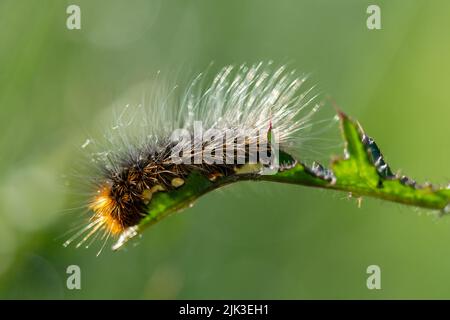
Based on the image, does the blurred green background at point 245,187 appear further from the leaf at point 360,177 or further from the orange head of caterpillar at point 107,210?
the leaf at point 360,177

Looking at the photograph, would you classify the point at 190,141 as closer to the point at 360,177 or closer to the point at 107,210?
the point at 107,210

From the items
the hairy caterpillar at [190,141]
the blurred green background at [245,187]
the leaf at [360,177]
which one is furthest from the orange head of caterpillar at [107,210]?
the blurred green background at [245,187]

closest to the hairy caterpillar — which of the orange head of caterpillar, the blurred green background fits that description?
the orange head of caterpillar

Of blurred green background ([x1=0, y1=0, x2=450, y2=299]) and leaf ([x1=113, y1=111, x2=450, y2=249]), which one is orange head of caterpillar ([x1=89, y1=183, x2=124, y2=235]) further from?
blurred green background ([x1=0, y1=0, x2=450, y2=299])

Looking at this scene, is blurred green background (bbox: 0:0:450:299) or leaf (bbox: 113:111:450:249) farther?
blurred green background (bbox: 0:0:450:299)

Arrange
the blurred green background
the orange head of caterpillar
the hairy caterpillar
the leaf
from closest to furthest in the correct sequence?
the leaf → the hairy caterpillar → the orange head of caterpillar → the blurred green background

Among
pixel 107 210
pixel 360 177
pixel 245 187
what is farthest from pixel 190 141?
pixel 245 187
